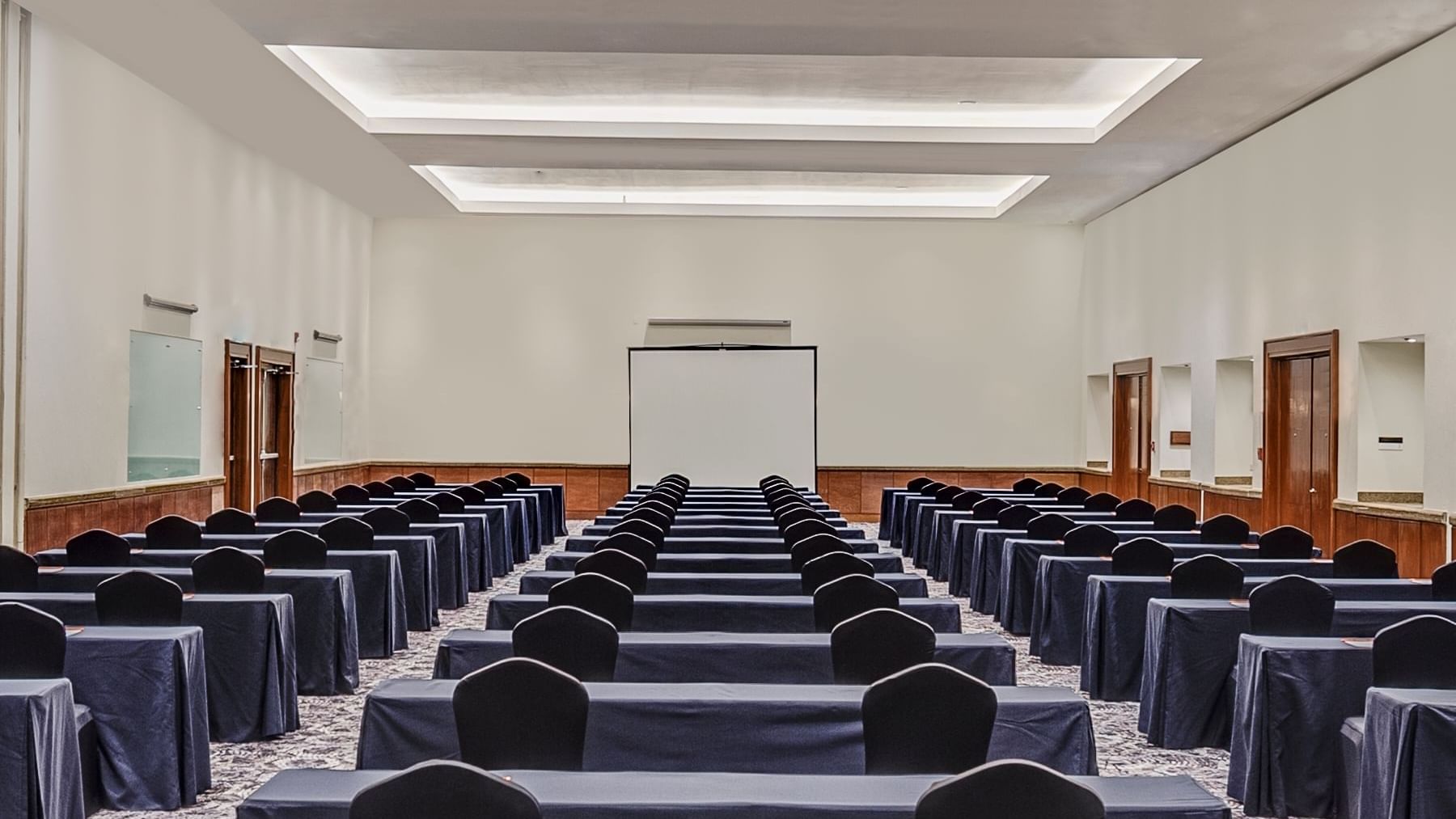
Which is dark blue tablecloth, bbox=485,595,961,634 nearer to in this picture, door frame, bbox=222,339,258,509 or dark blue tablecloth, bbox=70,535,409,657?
dark blue tablecloth, bbox=70,535,409,657

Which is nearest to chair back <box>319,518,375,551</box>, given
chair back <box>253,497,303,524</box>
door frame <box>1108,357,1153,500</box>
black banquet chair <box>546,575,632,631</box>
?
chair back <box>253,497,303,524</box>

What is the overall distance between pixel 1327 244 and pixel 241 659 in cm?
935

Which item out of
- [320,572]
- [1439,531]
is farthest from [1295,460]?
[320,572]

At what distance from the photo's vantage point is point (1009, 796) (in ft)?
8.07

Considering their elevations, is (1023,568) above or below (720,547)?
below

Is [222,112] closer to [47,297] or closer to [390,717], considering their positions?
[47,297]

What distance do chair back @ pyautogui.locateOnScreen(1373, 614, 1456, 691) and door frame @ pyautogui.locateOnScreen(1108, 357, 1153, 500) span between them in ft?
37.7

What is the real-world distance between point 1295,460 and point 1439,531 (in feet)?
9.24

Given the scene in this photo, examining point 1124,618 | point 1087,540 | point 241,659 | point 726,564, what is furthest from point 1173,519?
point 241,659

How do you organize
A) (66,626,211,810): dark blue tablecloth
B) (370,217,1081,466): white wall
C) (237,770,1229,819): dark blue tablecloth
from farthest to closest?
(370,217,1081,466): white wall, (66,626,211,810): dark blue tablecloth, (237,770,1229,819): dark blue tablecloth

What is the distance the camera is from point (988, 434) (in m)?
18.8

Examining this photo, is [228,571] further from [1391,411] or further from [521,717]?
[1391,411]

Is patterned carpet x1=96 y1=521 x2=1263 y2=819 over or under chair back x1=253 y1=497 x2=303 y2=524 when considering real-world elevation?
under

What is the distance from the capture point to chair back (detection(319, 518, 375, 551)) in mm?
8461
